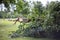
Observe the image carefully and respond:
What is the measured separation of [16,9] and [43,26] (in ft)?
1.77

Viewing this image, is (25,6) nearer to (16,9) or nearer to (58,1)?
(16,9)

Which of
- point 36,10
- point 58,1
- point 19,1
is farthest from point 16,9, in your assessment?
point 58,1

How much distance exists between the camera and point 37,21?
2.38 meters

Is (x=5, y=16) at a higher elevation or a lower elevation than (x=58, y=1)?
lower

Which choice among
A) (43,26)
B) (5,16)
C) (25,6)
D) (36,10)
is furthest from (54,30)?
(5,16)

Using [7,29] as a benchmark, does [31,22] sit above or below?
above

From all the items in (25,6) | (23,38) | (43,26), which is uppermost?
Answer: (25,6)

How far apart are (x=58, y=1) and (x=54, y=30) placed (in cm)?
49

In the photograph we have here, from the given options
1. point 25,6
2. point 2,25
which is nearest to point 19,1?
point 25,6

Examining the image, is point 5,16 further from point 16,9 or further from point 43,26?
point 43,26

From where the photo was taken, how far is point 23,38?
234cm

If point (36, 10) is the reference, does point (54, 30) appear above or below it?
below

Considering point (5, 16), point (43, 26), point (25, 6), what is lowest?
point (43, 26)

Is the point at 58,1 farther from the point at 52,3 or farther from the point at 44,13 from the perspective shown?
the point at 44,13
